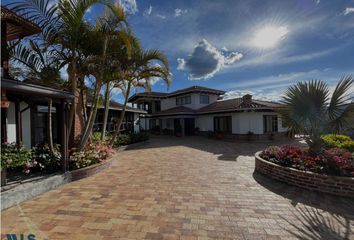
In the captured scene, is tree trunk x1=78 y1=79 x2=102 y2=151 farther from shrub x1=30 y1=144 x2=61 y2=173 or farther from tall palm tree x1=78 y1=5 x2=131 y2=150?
shrub x1=30 y1=144 x2=61 y2=173

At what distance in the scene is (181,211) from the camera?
13.7 feet

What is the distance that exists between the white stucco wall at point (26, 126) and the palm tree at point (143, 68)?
384 centimetres

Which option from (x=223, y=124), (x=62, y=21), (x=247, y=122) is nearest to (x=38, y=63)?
(x=62, y=21)

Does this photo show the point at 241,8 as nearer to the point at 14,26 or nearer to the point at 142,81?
the point at 142,81

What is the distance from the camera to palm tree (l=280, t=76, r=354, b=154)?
6.01 metres

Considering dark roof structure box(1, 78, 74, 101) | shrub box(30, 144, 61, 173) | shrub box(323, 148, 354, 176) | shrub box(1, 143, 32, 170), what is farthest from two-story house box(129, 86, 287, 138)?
shrub box(1, 143, 32, 170)

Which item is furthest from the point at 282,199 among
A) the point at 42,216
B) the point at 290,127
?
the point at 42,216

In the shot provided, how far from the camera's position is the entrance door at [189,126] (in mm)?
25469

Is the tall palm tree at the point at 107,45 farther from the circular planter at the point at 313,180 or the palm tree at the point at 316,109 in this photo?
the circular planter at the point at 313,180

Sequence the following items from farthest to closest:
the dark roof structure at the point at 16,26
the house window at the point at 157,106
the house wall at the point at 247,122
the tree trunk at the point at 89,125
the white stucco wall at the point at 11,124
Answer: the house window at the point at 157,106, the house wall at the point at 247,122, the tree trunk at the point at 89,125, the white stucco wall at the point at 11,124, the dark roof structure at the point at 16,26

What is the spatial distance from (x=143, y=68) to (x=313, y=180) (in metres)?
7.61

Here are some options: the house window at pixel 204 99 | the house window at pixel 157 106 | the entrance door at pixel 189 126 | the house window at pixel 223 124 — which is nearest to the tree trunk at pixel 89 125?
the house window at pixel 223 124

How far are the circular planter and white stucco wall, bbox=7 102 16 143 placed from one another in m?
9.13

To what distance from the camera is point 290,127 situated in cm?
680
